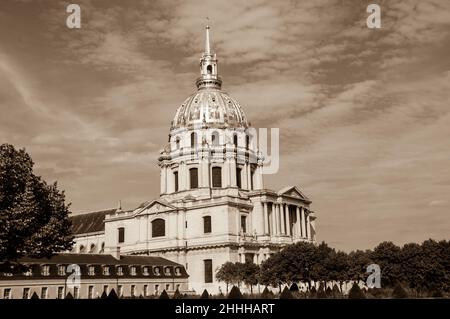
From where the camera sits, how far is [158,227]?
89.1 meters

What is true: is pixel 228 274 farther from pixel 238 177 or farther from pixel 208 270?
pixel 238 177

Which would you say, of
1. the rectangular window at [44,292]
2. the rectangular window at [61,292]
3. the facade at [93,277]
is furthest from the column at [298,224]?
the rectangular window at [44,292]

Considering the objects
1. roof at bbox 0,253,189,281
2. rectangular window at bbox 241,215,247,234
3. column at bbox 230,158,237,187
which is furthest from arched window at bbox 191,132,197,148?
roof at bbox 0,253,189,281

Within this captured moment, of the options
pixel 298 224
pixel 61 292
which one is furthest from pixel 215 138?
pixel 61 292

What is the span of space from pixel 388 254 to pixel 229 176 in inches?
Result: 1292

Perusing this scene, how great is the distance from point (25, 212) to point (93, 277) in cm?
3069

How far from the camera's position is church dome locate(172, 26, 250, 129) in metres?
97.3

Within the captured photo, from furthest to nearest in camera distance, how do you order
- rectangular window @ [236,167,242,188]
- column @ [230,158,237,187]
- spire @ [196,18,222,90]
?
spire @ [196,18,222,90], rectangular window @ [236,167,242,188], column @ [230,158,237,187]

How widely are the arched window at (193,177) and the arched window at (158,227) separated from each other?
853 cm

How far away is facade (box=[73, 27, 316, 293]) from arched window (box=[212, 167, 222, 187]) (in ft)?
0.55

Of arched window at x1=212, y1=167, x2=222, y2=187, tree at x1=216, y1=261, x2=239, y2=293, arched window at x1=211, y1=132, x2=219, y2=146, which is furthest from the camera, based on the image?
arched window at x1=211, y1=132, x2=219, y2=146

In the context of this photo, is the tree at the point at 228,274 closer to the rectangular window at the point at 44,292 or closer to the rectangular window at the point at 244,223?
the rectangular window at the point at 244,223

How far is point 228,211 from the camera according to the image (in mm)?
82188

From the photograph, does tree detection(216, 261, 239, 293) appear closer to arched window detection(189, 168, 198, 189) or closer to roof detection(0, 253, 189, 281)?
roof detection(0, 253, 189, 281)
